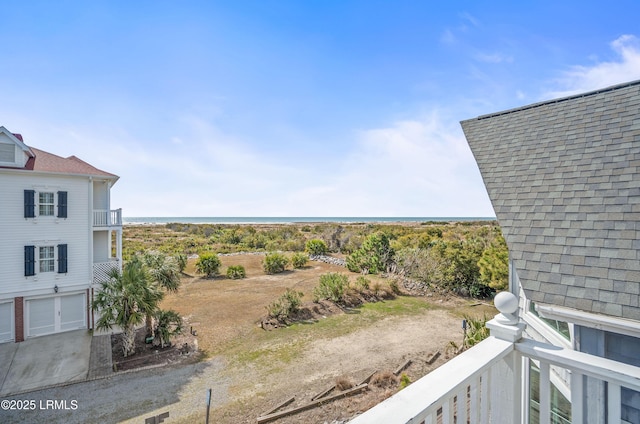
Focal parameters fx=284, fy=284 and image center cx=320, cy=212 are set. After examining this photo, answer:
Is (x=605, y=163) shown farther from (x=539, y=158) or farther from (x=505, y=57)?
(x=505, y=57)

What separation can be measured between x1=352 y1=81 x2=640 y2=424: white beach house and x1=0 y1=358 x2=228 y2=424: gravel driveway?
6.78m

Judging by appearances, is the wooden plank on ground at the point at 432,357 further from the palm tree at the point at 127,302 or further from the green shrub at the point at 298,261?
the green shrub at the point at 298,261

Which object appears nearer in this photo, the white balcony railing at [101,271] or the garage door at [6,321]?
the garage door at [6,321]

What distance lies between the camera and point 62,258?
10.9 meters

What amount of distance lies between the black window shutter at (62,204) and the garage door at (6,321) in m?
3.47

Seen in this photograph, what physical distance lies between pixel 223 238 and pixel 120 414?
31683 mm

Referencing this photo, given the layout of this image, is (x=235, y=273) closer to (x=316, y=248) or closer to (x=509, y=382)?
(x=316, y=248)

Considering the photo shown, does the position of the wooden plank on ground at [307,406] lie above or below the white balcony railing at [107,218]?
below

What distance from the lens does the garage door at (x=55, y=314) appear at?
1053 centimetres

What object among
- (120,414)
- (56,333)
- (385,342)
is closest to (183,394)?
(120,414)

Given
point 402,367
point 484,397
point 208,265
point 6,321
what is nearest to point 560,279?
point 484,397

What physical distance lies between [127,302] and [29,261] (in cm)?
498

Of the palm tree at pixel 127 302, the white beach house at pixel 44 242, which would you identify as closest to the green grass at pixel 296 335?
the palm tree at pixel 127 302

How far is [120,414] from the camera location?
6.24 metres
